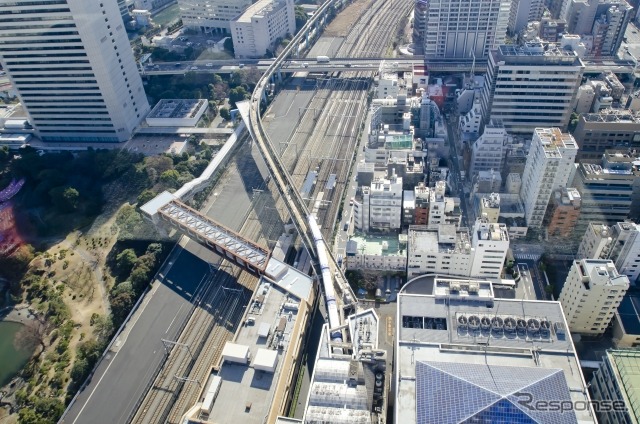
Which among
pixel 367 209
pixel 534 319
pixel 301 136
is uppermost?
pixel 534 319

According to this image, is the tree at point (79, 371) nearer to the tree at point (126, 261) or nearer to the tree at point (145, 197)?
the tree at point (126, 261)

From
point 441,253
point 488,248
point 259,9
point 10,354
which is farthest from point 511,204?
point 259,9

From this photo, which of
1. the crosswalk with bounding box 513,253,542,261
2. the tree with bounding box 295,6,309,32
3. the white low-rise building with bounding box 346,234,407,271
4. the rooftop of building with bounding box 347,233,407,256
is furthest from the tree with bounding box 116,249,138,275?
the tree with bounding box 295,6,309,32

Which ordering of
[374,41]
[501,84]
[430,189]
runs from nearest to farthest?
[430,189] < [501,84] < [374,41]

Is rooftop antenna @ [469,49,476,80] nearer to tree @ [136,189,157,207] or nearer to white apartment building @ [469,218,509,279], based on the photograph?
white apartment building @ [469,218,509,279]

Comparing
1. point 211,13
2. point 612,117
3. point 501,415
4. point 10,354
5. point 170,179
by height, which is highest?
point 501,415

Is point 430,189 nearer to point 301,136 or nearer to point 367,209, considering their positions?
point 367,209

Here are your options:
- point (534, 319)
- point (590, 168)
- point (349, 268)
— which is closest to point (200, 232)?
point (349, 268)

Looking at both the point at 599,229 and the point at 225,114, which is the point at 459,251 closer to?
the point at 599,229
